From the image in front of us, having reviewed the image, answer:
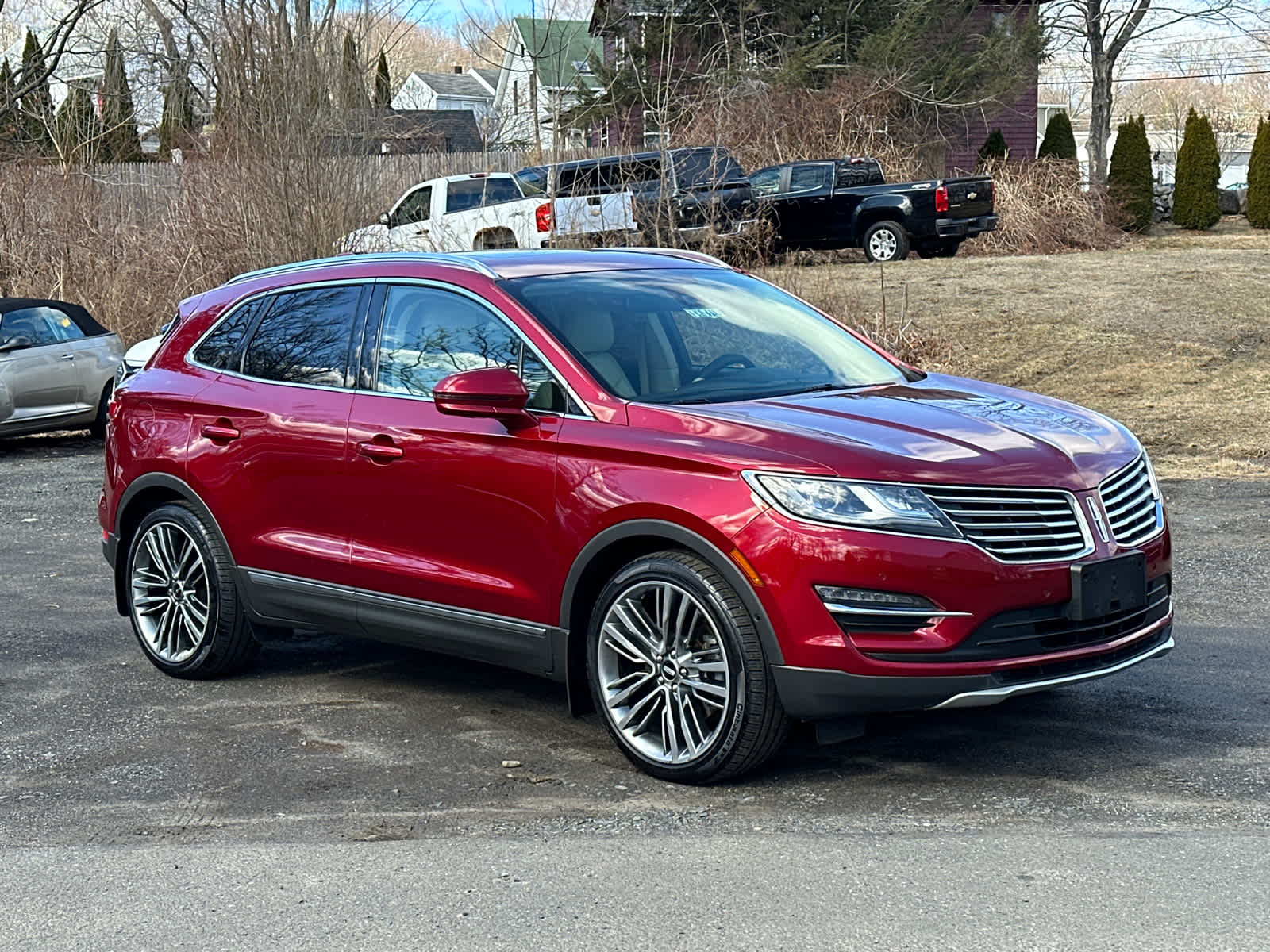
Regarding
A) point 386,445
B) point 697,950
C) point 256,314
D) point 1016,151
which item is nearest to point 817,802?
point 697,950

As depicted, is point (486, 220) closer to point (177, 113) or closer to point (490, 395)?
point (177, 113)

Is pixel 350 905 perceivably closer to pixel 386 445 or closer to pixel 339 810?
pixel 339 810

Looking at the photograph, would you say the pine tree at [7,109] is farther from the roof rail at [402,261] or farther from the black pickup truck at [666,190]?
the roof rail at [402,261]

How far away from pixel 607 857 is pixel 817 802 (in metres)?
0.84

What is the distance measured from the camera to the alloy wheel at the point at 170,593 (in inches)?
286

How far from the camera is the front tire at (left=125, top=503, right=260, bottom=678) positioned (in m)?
7.12

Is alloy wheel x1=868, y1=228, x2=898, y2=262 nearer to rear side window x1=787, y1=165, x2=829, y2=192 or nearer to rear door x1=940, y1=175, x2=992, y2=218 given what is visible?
rear door x1=940, y1=175, x2=992, y2=218

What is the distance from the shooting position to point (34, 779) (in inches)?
230

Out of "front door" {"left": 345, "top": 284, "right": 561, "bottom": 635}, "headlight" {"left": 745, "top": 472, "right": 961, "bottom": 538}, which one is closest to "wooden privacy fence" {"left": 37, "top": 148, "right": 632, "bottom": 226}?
"front door" {"left": 345, "top": 284, "right": 561, "bottom": 635}

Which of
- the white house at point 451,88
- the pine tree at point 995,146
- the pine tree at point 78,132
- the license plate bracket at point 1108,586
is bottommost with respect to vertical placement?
the license plate bracket at point 1108,586

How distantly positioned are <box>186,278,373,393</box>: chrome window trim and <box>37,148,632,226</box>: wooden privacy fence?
11484 millimetres

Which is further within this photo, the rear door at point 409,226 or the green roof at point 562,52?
the green roof at point 562,52

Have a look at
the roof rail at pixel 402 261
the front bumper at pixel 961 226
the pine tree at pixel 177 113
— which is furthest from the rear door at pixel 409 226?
the roof rail at pixel 402 261

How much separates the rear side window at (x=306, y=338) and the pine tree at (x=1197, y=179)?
3061cm
